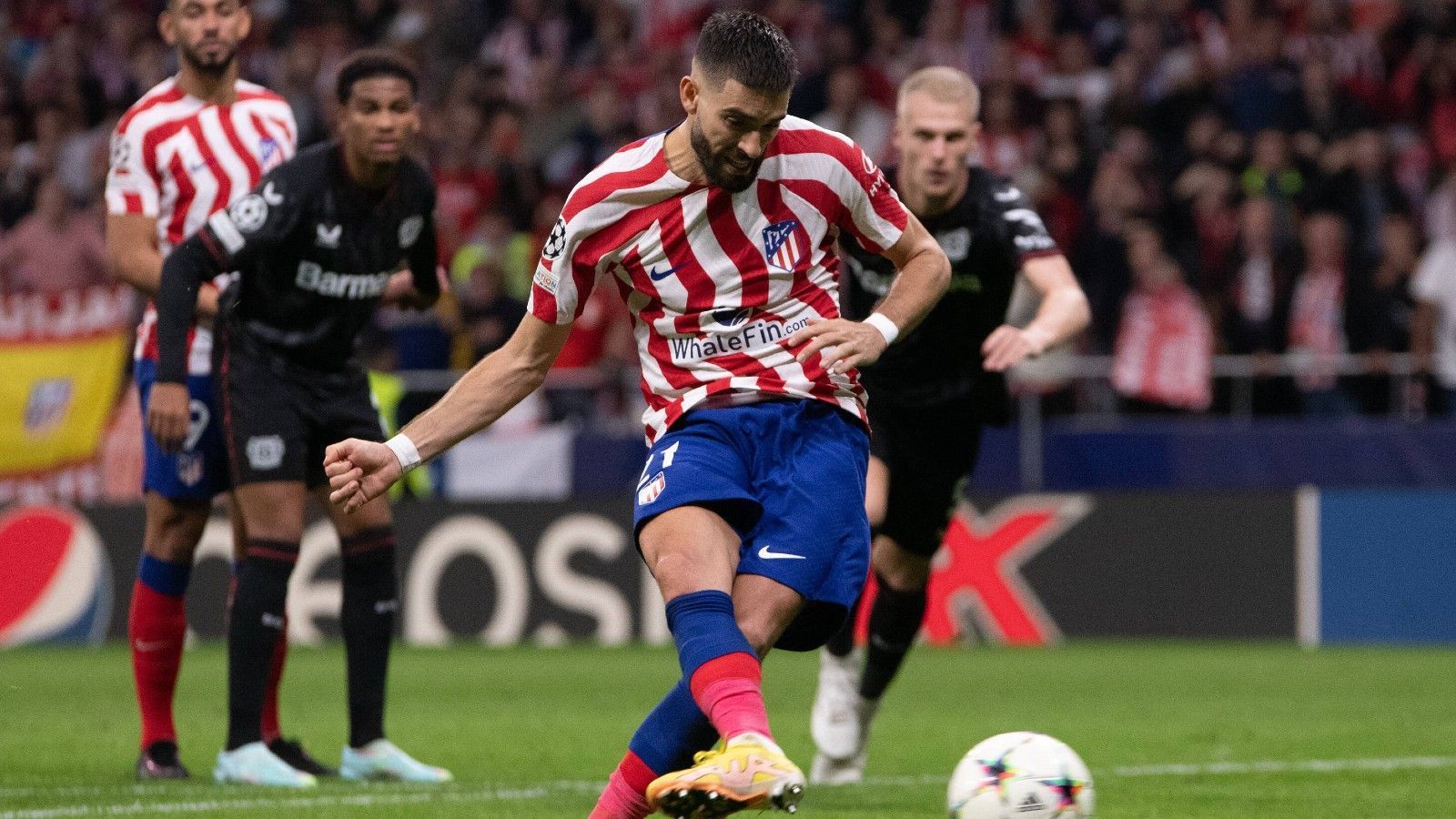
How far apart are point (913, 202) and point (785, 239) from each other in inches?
93.3

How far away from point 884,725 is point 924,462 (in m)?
1.81

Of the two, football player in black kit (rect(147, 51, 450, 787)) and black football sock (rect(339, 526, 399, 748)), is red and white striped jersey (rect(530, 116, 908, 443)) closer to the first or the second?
football player in black kit (rect(147, 51, 450, 787))

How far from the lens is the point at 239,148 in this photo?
752 centimetres

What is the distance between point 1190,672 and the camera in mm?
11406

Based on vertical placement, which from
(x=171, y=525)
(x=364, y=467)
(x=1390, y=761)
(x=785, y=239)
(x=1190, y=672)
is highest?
(x=785, y=239)

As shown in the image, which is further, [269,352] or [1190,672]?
[1190,672]

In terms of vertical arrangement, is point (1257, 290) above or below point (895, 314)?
below

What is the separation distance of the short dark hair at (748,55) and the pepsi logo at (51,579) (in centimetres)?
990

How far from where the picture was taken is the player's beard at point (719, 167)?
192 inches

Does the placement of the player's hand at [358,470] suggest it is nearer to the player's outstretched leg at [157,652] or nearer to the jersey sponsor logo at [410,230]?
the jersey sponsor logo at [410,230]

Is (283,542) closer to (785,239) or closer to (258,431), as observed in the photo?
(258,431)

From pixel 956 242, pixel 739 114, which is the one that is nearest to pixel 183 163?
pixel 956 242

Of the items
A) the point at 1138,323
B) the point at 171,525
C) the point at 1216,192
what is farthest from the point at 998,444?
the point at 171,525

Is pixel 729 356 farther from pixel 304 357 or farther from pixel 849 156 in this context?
pixel 304 357
